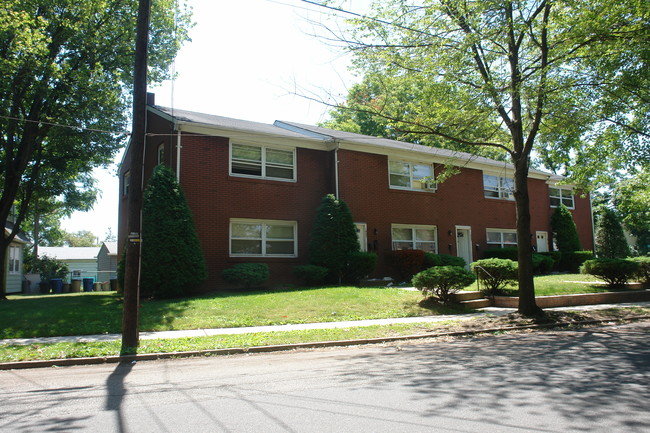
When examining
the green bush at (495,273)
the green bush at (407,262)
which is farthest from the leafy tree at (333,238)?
the green bush at (495,273)

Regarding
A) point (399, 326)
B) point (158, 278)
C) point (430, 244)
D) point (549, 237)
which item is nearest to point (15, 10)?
point (158, 278)

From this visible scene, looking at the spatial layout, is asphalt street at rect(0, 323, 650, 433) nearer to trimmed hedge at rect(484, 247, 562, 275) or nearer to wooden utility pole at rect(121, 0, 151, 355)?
wooden utility pole at rect(121, 0, 151, 355)

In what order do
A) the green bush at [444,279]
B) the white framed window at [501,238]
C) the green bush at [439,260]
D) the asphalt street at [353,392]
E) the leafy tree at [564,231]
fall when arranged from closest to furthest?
A: the asphalt street at [353,392], the green bush at [444,279], the green bush at [439,260], the white framed window at [501,238], the leafy tree at [564,231]

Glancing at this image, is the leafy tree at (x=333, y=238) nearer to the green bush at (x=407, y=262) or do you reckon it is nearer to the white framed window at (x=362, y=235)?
the white framed window at (x=362, y=235)

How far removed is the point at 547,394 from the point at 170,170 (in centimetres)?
1333

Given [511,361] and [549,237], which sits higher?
→ [549,237]

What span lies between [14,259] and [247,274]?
20.4 metres

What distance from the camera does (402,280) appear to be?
780 inches

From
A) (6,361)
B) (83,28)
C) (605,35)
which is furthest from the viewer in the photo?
(83,28)

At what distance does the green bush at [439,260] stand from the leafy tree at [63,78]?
13083mm

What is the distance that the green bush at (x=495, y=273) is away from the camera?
14562mm

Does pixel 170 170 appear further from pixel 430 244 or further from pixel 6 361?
pixel 430 244

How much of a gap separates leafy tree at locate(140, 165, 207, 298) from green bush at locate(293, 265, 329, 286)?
3.55 m

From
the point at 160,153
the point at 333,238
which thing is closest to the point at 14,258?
the point at 160,153
